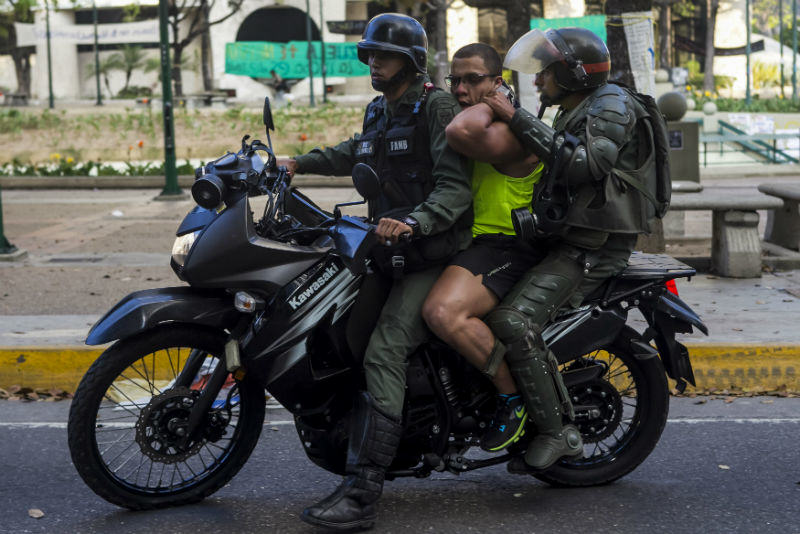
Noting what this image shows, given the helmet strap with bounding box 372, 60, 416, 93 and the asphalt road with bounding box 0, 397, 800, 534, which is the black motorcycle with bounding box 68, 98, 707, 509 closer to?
the asphalt road with bounding box 0, 397, 800, 534

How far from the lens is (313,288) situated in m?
4.04

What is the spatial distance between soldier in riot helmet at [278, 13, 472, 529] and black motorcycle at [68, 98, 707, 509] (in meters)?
0.12

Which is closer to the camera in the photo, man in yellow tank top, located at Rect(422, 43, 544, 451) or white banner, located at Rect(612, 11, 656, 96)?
man in yellow tank top, located at Rect(422, 43, 544, 451)

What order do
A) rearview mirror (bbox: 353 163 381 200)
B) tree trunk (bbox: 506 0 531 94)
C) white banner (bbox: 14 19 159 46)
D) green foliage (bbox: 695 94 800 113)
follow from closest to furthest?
rearview mirror (bbox: 353 163 381 200) < tree trunk (bbox: 506 0 531 94) < green foliage (bbox: 695 94 800 113) < white banner (bbox: 14 19 159 46)

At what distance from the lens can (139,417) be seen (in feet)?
13.3

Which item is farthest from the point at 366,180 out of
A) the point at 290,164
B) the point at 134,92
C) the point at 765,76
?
the point at 765,76

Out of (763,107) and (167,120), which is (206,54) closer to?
(763,107)

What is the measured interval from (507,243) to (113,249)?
8485 millimetres

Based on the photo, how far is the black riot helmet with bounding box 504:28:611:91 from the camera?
4121 millimetres

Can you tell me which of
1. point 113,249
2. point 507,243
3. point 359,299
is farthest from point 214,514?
point 113,249

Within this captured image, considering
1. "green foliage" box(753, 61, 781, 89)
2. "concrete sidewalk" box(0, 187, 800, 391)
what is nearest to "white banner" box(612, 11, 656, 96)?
"concrete sidewalk" box(0, 187, 800, 391)

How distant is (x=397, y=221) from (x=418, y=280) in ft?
1.11

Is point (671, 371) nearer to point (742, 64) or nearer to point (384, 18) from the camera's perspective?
point (384, 18)

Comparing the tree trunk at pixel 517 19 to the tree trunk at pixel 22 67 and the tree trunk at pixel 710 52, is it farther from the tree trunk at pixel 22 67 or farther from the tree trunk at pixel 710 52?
the tree trunk at pixel 22 67
